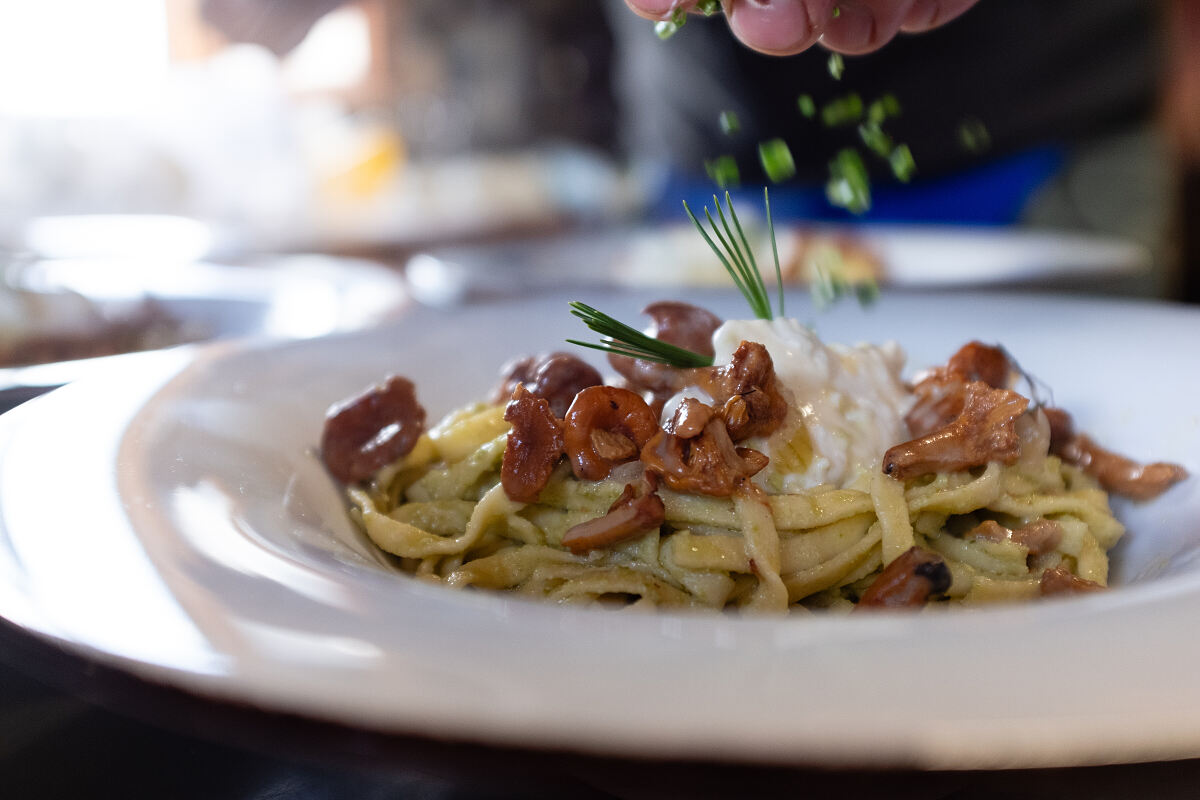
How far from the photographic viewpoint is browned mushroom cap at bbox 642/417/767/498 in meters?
1.14

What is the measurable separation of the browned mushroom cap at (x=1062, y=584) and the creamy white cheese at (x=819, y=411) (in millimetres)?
226

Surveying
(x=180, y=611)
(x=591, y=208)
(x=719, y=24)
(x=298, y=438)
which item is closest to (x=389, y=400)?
(x=298, y=438)

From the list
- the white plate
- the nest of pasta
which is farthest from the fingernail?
the white plate

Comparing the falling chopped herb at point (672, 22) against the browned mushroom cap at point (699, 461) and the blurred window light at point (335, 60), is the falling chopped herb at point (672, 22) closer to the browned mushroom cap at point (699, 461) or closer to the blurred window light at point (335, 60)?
the browned mushroom cap at point (699, 461)

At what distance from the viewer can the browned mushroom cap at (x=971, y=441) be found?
1235 mm

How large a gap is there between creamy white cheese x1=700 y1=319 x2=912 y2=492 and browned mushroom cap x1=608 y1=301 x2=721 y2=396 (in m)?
0.06

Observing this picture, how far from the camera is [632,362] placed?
1.30 meters

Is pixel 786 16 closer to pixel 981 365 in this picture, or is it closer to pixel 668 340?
pixel 668 340

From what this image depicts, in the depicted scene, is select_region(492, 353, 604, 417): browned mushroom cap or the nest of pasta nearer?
the nest of pasta

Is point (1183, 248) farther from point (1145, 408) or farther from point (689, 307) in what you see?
point (689, 307)

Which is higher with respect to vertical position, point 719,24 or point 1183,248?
point 719,24

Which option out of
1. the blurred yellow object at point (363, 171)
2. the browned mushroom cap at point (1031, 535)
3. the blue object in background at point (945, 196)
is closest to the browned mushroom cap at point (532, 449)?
the browned mushroom cap at point (1031, 535)

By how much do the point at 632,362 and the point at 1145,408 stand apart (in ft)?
2.45

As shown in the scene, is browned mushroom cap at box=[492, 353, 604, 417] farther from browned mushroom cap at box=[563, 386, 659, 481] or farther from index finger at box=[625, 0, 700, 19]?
index finger at box=[625, 0, 700, 19]
